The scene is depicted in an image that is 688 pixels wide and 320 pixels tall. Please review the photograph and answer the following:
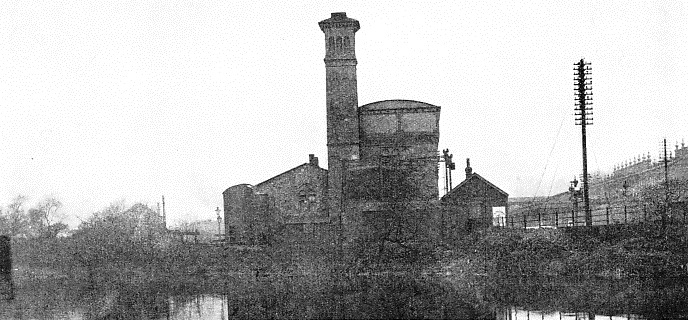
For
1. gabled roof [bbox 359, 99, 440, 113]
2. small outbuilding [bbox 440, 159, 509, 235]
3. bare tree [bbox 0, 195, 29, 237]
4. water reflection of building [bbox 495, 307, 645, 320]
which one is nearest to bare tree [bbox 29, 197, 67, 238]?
bare tree [bbox 0, 195, 29, 237]

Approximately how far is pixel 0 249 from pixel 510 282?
21.0 meters

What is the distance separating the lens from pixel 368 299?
20047mm

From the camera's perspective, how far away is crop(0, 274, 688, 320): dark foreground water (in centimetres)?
1616

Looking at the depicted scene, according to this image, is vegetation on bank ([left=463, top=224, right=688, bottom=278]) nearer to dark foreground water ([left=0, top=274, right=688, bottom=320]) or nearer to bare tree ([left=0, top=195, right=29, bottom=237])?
dark foreground water ([left=0, top=274, right=688, bottom=320])

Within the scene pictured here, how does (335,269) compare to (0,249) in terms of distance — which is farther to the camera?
(335,269)

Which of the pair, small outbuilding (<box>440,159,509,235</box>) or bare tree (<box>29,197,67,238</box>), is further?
bare tree (<box>29,197,67,238</box>)

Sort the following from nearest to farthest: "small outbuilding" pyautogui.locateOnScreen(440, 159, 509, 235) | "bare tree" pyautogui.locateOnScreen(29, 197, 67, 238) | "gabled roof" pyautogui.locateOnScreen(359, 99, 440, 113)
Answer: "small outbuilding" pyautogui.locateOnScreen(440, 159, 509, 235) < "gabled roof" pyautogui.locateOnScreen(359, 99, 440, 113) < "bare tree" pyautogui.locateOnScreen(29, 197, 67, 238)

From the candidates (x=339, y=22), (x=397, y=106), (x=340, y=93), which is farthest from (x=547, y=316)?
(x=339, y=22)

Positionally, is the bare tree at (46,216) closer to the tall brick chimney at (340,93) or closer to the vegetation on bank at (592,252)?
the tall brick chimney at (340,93)

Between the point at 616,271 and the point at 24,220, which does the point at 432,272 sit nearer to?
the point at 616,271

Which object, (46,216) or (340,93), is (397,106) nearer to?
(340,93)

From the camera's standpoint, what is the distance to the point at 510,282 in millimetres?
24266

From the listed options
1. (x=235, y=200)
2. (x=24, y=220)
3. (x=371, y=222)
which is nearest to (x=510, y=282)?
(x=371, y=222)

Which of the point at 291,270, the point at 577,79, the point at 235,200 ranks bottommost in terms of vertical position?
the point at 291,270
